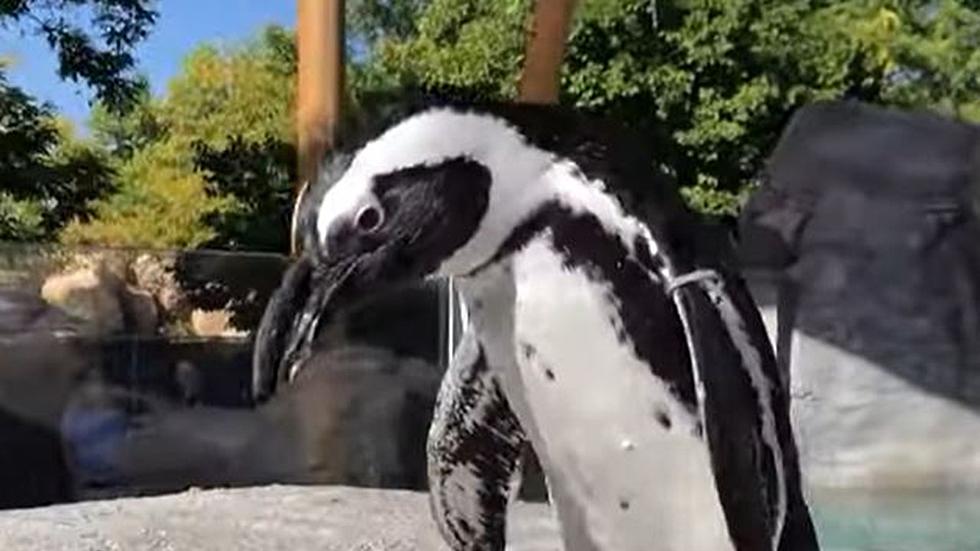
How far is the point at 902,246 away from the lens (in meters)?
4.31

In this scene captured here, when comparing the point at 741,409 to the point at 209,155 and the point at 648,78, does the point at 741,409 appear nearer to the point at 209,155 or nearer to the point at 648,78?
the point at 209,155

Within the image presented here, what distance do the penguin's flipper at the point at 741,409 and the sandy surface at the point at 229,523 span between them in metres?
2.40

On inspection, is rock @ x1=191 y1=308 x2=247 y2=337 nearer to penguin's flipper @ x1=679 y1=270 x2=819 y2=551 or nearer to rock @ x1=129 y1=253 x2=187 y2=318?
rock @ x1=129 y1=253 x2=187 y2=318

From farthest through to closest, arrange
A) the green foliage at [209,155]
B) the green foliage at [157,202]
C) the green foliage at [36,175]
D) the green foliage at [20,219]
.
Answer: the green foliage at [157,202] < the green foliage at [209,155] < the green foliage at [20,219] < the green foliage at [36,175]

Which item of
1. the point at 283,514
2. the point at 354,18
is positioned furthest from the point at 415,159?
the point at 354,18

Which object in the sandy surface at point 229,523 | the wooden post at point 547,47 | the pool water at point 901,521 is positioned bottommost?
the pool water at point 901,521

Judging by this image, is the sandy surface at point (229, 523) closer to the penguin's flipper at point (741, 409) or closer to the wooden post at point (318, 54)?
the wooden post at point (318, 54)

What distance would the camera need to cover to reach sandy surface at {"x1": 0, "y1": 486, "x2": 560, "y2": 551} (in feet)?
11.5

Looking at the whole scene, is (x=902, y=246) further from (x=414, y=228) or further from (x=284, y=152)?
(x=284, y=152)

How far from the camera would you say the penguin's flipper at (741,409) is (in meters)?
0.85

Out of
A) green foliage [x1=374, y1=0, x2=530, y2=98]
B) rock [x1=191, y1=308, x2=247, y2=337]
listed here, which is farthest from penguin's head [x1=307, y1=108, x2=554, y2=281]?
green foliage [x1=374, y1=0, x2=530, y2=98]

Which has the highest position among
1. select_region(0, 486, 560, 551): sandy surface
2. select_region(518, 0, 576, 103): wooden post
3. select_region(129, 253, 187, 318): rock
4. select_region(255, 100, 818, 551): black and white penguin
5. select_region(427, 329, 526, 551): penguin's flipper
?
select_region(518, 0, 576, 103): wooden post

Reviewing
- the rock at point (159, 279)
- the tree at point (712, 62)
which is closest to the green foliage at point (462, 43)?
the tree at point (712, 62)

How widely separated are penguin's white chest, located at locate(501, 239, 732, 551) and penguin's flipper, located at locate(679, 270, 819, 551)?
0.5 inches
